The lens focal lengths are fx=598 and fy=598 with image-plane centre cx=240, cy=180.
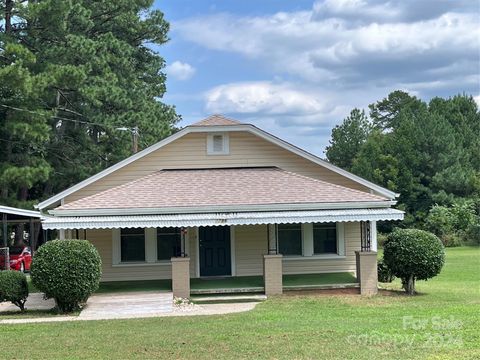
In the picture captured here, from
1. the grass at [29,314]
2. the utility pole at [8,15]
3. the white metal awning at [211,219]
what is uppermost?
the utility pole at [8,15]

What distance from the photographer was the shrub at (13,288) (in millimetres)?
13961

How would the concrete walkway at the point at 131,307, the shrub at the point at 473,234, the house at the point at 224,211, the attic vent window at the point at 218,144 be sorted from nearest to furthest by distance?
the concrete walkway at the point at 131,307 < the house at the point at 224,211 < the attic vent window at the point at 218,144 < the shrub at the point at 473,234

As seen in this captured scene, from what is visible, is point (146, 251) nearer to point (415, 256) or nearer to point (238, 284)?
point (238, 284)

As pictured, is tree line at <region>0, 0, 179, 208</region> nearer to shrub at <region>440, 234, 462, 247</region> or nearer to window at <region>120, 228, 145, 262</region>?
window at <region>120, 228, 145, 262</region>

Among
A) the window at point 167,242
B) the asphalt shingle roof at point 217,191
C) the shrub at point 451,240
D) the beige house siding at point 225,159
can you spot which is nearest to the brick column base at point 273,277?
the asphalt shingle roof at point 217,191

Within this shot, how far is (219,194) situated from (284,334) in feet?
26.3

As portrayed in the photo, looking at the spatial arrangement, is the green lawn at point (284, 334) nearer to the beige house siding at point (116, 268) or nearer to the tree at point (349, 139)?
the beige house siding at point (116, 268)

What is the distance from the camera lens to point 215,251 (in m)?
18.4


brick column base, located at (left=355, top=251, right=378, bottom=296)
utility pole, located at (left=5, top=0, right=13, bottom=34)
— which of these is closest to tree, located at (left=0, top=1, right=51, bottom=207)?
utility pole, located at (left=5, top=0, right=13, bottom=34)

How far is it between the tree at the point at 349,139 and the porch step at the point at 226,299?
56278mm

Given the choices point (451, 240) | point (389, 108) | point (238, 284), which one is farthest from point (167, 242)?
point (389, 108)

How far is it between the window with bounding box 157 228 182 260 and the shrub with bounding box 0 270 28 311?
4791mm

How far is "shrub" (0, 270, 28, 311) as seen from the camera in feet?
45.8

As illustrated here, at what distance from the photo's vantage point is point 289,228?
18.4m
